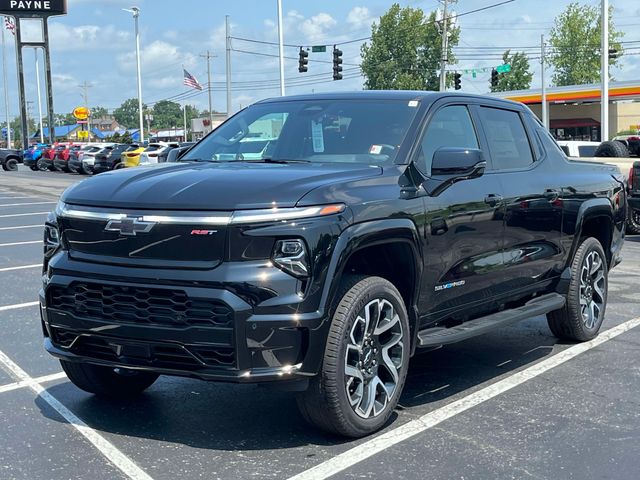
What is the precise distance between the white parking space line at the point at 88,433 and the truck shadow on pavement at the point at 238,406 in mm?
46

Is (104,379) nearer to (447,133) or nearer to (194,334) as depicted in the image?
(194,334)

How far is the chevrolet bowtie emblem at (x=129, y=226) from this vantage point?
4059 millimetres

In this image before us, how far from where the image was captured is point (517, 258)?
567 cm

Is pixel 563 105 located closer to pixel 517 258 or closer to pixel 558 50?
pixel 558 50

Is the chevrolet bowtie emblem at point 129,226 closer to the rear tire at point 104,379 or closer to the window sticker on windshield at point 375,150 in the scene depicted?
the rear tire at point 104,379

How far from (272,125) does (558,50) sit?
9587cm

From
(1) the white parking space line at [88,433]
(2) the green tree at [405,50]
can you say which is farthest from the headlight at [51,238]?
(2) the green tree at [405,50]

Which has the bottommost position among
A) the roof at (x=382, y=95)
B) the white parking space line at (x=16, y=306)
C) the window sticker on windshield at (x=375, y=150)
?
the white parking space line at (x=16, y=306)

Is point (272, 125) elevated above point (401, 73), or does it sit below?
below

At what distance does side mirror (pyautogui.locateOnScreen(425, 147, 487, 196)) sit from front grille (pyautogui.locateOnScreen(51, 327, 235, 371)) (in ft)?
5.43

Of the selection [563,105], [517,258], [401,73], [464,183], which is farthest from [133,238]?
[401,73]

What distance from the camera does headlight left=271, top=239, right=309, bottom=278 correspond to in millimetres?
3965

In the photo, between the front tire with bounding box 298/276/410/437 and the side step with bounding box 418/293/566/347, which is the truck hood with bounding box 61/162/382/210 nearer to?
the front tire with bounding box 298/276/410/437

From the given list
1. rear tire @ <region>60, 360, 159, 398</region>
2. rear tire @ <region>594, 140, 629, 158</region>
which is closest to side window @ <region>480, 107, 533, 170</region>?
rear tire @ <region>60, 360, 159, 398</region>
